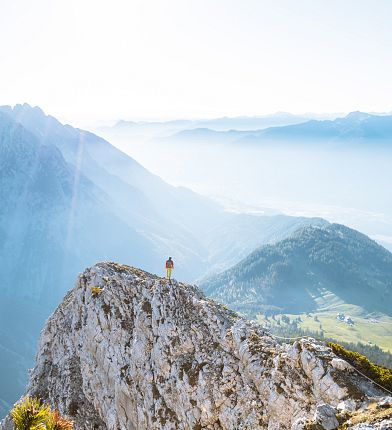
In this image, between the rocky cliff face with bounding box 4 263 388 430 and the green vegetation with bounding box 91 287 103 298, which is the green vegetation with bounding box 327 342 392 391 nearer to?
the rocky cliff face with bounding box 4 263 388 430

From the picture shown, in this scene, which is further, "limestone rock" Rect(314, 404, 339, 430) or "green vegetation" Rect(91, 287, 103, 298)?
"green vegetation" Rect(91, 287, 103, 298)

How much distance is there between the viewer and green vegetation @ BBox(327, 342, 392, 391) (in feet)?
97.3

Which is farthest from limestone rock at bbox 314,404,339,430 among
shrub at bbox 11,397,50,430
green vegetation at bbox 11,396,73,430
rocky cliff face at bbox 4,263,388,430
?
shrub at bbox 11,397,50,430

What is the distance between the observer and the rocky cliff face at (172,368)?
31.3 meters

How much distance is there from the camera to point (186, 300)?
46.9 m

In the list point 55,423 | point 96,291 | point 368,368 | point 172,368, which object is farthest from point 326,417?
point 96,291

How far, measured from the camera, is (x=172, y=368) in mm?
42531

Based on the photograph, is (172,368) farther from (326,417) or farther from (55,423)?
(55,423)

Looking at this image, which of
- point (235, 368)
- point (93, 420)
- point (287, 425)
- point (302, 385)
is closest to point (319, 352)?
point (302, 385)

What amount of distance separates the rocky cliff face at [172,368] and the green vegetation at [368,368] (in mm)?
1064

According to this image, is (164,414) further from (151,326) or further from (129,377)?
(151,326)

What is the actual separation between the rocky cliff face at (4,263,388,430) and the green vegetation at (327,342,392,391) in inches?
41.9

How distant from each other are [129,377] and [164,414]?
6.57 m

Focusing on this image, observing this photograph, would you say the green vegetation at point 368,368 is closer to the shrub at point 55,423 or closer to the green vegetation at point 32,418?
the shrub at point 55,423
